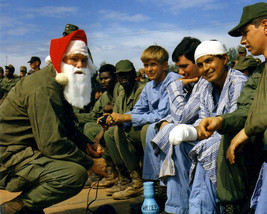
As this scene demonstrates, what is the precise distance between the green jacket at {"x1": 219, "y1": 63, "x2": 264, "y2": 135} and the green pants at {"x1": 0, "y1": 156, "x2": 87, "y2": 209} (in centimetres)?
153

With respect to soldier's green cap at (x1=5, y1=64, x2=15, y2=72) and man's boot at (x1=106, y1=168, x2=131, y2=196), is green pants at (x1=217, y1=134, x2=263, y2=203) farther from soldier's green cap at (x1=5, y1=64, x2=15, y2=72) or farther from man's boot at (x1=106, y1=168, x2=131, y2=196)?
soldier's green cap at (x1=5, y1=64, x2=15, y2=72)

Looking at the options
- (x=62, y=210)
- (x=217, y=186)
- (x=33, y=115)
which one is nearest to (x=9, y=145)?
(x=33, y=115)

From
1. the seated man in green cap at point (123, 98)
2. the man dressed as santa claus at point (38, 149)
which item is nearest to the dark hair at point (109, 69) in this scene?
the seated man in green cap at point (123, 98)

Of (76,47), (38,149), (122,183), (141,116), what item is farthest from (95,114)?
(38,149)

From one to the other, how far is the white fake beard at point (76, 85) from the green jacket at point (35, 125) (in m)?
0.11

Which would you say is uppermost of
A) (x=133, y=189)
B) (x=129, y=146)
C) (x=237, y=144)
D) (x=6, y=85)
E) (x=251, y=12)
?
(x=251, y=12)

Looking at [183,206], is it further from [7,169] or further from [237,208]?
[7,169]

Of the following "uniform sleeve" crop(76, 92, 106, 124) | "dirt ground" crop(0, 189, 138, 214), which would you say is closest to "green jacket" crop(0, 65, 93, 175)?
"dirt ground" crop(0, 189, 138, 214)

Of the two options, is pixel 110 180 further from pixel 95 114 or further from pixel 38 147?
pixel 38 147

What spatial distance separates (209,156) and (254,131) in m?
0.60

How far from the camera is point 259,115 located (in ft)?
7.93

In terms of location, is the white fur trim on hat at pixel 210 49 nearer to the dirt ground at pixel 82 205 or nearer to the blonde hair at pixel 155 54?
the blonde hair at pixel 155 54

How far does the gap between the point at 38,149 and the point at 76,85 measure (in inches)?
30.4

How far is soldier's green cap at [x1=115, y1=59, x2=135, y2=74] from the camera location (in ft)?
18.8
